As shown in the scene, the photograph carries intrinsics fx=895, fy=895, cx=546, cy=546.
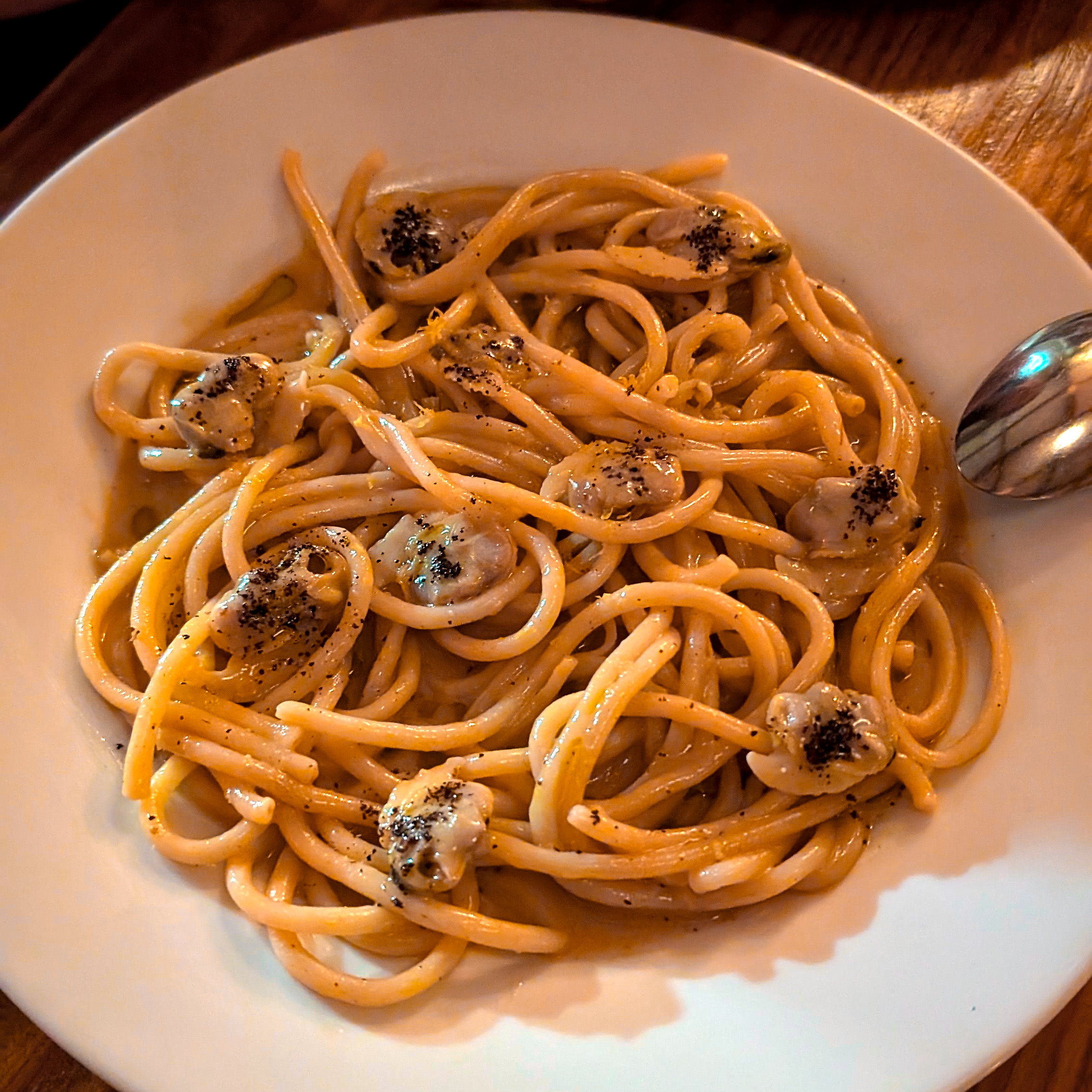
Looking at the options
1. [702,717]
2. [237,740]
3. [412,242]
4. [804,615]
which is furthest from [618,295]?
[237,740]

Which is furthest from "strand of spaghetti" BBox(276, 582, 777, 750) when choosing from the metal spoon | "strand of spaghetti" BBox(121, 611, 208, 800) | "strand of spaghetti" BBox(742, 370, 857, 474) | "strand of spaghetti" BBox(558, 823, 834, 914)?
the metal spoon

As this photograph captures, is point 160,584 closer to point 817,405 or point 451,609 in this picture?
point 451,609

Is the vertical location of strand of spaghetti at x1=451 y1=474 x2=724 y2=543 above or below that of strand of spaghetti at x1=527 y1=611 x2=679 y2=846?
above

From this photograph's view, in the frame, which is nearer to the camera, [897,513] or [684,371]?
[897,513]

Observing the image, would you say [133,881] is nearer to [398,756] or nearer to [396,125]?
[398,756]

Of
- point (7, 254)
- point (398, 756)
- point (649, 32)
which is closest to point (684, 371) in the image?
point (649, 32)

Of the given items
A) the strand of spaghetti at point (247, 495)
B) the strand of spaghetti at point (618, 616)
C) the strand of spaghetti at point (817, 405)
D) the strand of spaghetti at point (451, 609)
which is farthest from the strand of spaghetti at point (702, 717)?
the strand of spaghetti at point (247, 495)

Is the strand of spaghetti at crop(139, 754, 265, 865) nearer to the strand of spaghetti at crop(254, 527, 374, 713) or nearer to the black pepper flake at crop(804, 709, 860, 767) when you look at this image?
the strand of spaghetti at crop(254, 527, 374, 713)
